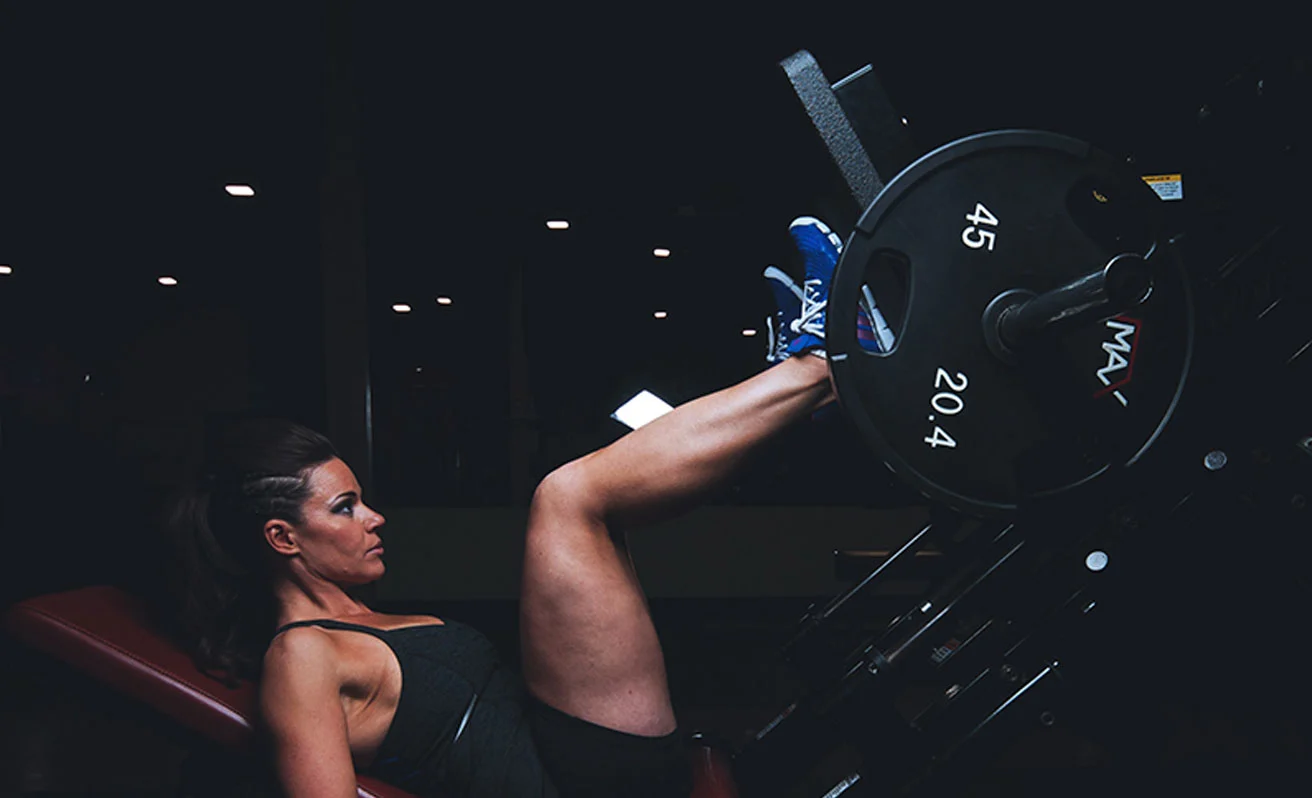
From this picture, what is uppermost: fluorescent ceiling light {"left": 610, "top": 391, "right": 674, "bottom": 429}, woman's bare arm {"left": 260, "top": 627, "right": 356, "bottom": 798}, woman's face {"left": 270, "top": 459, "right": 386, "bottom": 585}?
fluorescent ceiling light {"left": 610, "top": 391, "right": 674, "bottom": 429}

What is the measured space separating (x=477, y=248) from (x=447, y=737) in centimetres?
326

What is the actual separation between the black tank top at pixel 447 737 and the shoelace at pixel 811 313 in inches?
26.8

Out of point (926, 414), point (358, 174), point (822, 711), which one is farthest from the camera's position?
point (358, 174)

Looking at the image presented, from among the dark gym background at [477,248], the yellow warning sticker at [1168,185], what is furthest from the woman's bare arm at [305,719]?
the dark gym background at [477,248]

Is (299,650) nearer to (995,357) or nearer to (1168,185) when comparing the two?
(995,357)

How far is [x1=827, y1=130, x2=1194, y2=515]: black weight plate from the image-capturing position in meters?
0.97

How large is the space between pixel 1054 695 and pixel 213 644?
109cm

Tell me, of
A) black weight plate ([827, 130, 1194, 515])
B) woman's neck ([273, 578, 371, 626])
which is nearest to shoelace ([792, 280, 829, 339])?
black weight plate ([827, 130, 1194, 515])

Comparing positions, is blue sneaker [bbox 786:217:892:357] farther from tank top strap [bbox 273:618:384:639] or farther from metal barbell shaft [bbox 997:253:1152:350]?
tank top strap [bbox 273:618:384:639]

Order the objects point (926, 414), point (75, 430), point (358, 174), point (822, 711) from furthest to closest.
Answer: point (75, 430) < point (358, 174) < point (822, 711) < point (926, 414)

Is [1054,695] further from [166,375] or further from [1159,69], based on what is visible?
[166,375]

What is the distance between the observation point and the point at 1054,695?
110cm

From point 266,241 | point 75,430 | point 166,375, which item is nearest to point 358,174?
point 266,241

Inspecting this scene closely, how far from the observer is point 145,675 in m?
1.01
